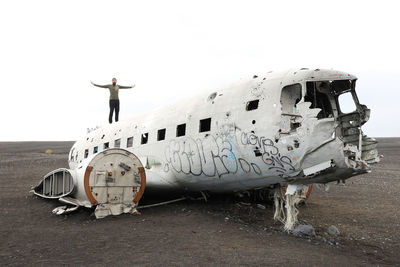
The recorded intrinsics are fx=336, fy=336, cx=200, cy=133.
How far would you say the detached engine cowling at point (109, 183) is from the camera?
10578mm

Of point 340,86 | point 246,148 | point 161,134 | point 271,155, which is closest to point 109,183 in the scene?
point 161,134

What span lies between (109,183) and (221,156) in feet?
12.2

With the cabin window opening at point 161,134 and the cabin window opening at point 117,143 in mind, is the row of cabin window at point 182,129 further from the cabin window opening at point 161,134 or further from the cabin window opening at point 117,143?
the cabin window opening at point 117,143

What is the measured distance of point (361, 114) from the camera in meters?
8.98

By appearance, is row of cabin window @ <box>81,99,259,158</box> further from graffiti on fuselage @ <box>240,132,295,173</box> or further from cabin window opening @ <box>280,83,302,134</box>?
graffiti on fuselage @ <box>240,132,295,173</box>

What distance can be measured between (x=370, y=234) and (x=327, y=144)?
13.0 feet

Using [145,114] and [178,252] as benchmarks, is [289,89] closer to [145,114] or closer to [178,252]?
[178,252]

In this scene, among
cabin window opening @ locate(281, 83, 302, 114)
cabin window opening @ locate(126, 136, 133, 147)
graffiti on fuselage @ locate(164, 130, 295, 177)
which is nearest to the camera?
graffiti on fuselage @ locate(164, 130, 295, 177)

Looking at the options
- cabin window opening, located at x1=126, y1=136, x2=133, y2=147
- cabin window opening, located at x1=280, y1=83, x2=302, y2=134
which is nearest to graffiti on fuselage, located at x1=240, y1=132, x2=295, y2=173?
cabin window opening, located at x1=280, y1=83, x2=302, y2=134

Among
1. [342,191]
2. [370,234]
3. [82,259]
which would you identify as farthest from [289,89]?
[342,191]

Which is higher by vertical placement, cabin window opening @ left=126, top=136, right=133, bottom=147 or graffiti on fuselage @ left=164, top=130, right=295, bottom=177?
cabin window opening @ left=126, top=136, right=133, bottom=147

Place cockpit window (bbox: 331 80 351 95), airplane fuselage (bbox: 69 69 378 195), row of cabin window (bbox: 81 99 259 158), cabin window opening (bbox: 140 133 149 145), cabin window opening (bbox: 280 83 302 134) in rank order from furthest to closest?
cabin window opening (bbox: 140 133 149 145), row of cabin window (bbox: 81 99 259 158), cockpit window (bbox: 331 80 351 95), cabin window opening (bbox: 280 83 302 134), airplane fuselage (bbox: 69 69 378 195)

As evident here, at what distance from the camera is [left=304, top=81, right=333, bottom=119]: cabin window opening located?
9.53 meters

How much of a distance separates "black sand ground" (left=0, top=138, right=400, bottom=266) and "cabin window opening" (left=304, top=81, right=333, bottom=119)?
358 cm
